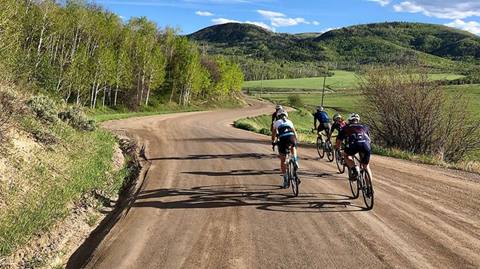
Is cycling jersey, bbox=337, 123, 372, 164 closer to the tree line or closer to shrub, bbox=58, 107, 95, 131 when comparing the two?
shrub, bbox=58, 107, 95, 131

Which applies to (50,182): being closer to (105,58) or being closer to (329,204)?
(329,204)

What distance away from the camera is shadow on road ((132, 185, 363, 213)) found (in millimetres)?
10859

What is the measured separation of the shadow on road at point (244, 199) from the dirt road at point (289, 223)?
0.03 metres

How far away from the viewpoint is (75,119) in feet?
60.6

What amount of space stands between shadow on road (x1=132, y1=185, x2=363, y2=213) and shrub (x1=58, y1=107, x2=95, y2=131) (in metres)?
7.28

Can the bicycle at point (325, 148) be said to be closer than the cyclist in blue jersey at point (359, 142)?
No

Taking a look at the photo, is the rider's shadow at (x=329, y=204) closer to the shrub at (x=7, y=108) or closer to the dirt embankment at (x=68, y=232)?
the dirt embankment at (x=68, y=232)

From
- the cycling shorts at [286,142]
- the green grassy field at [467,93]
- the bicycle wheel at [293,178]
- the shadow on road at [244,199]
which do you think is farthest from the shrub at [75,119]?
the green grassy field at [467,93]

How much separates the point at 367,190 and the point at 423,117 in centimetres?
1873

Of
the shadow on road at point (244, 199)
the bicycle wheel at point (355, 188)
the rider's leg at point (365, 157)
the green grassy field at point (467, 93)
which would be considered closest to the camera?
the shadow on road at point (244, 199)

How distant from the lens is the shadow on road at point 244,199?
1086 cm

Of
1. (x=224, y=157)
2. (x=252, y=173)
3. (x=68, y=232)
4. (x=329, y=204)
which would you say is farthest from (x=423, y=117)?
(x=68, y=232)

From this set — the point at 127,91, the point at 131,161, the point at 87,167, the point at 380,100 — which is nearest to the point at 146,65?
the point at 127,91

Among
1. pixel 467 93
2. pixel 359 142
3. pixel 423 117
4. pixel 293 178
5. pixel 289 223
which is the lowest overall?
pixel 289 223
